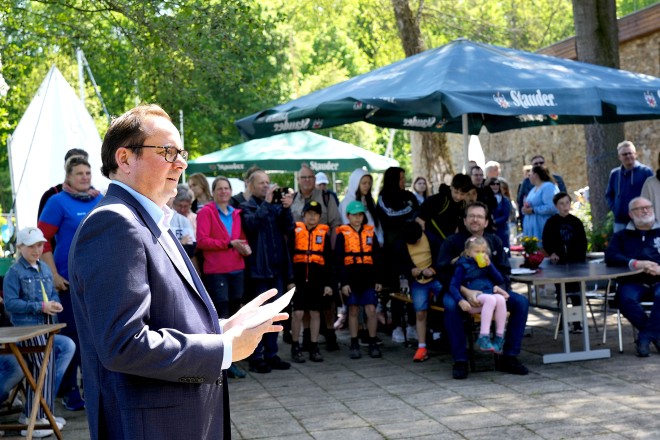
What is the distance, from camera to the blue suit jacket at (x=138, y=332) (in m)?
2.29

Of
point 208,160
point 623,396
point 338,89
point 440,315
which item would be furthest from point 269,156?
point 623,396

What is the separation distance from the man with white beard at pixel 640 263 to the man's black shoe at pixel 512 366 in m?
1.34

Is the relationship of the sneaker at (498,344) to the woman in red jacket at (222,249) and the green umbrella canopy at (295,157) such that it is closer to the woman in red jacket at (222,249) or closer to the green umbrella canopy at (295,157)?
the woman in red jacket at (222,249)

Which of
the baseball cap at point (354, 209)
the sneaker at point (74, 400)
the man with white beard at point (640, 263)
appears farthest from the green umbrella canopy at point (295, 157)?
the sneaker at point (74, 400)

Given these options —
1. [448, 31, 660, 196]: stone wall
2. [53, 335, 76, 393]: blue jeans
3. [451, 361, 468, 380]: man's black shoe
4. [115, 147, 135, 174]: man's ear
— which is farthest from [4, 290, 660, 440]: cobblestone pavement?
[448, 31, 660, 196]: stone wall

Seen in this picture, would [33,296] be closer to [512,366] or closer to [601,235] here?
[512,366]

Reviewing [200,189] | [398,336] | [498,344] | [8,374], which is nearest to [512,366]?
[498,344]

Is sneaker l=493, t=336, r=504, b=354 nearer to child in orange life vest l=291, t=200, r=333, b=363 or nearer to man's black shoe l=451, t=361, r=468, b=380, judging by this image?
man's black shoe l=451, t=361, r=468, b=380

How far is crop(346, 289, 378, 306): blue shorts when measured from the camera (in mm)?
9648

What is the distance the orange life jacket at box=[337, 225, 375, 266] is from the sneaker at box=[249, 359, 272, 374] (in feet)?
4.44

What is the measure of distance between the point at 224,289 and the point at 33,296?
2.23m

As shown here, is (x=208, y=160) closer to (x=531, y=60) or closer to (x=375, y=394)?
(x=531, y=60)

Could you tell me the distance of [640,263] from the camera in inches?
352

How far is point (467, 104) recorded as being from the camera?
26.1 feet
